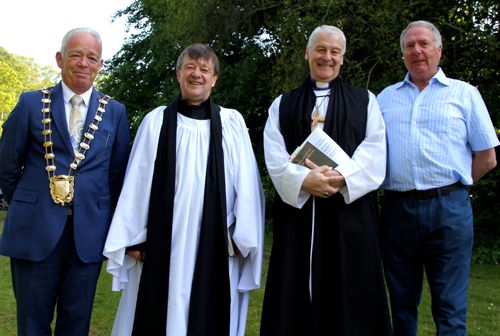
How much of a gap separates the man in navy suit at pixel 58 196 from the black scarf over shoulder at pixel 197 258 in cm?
35

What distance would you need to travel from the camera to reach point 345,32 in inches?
385

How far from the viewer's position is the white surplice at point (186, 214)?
136 inches

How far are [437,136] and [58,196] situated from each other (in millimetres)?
2518

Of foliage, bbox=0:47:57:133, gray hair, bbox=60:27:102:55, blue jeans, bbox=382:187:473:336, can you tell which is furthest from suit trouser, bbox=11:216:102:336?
foliage, bbox=0:47:57:133

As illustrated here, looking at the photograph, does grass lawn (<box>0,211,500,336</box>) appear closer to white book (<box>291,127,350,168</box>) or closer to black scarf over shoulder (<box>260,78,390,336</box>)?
black scarf over shoulder (<box>260,78,390,336</box>)

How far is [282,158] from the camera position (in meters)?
3.53

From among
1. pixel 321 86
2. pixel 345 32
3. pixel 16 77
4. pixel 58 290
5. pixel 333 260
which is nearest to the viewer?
pixel 58 290

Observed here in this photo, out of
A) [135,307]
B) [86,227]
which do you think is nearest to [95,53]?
[86,227]

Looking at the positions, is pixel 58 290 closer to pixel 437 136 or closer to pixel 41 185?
pixel 41 185

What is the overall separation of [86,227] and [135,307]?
28.2 inches

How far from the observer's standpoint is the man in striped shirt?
3.48m

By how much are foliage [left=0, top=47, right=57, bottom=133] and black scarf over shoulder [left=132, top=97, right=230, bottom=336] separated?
31.6 metres

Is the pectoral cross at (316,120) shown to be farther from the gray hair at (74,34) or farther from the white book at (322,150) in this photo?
the gray hair at (74,34)

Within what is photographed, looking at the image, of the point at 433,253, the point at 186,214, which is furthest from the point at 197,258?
the point at 433,253
